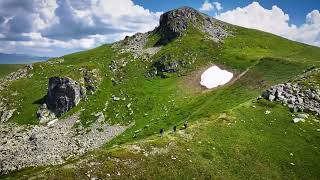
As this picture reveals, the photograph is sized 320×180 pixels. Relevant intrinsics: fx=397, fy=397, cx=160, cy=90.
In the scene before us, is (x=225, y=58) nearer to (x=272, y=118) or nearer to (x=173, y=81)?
(x=173, y=81)

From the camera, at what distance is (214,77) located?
140m

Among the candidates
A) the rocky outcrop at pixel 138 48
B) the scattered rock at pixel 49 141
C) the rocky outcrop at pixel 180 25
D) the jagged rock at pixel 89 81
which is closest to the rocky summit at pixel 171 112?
the scattered rock at pixel 49 141

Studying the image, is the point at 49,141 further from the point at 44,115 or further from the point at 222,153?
the point at 222,153

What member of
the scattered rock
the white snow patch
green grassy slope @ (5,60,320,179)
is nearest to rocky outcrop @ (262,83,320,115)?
green grassy slope @ (5,60,320,179)

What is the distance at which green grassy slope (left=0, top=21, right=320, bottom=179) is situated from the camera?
57.3 metres

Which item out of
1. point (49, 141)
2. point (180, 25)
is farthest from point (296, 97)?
point (180, 25)

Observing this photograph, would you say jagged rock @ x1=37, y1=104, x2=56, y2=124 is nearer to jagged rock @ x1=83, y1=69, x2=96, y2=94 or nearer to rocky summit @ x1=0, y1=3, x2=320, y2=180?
rocky summit @ x1=0, y1=3, x2=320, y2=180

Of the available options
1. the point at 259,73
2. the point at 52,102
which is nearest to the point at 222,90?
the point at 259,73

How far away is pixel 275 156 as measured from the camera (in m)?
62.7

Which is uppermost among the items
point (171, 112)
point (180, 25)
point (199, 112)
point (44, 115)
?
point (180, 25)

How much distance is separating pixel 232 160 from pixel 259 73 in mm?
72812

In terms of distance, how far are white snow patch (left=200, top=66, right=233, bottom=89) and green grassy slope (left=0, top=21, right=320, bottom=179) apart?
4.42 meters

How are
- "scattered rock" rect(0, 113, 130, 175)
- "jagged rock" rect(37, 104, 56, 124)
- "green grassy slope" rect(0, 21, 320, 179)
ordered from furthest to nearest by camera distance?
"jagged rock" rect(37, 104, 56, 124), "scattered rock" rect(0, 113, 130, 175), "green grassy slope" rect(0, 21, 320, 179)

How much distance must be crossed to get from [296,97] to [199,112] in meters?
30.4
